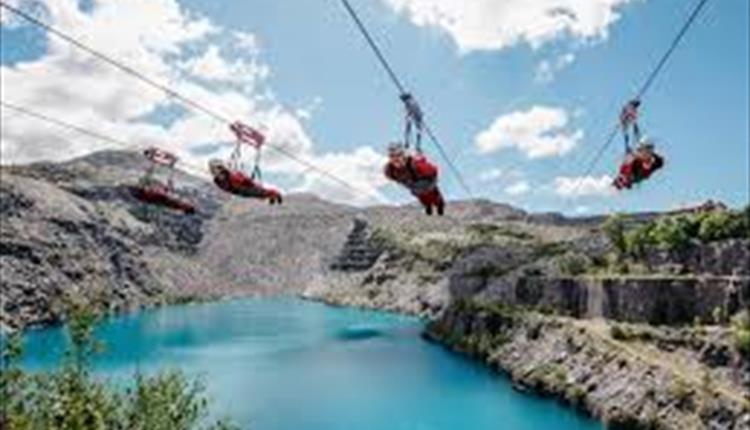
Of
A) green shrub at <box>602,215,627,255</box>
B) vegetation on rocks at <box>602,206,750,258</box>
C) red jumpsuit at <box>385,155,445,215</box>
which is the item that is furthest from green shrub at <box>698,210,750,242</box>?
red jumpsuit at <box>385,155,445,215</box>

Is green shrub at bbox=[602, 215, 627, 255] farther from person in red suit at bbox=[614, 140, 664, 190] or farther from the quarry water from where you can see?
person in red suit at bbox=[614, 140, 664, 190]

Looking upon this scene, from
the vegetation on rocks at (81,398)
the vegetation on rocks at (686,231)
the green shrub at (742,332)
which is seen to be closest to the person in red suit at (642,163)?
the vegetation on rocks at (81,398)

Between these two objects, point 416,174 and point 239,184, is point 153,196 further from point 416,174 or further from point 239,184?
point 416,174

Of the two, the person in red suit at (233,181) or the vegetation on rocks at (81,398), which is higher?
the person in red suit at (233,181)

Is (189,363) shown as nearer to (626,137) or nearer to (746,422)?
(746,422)

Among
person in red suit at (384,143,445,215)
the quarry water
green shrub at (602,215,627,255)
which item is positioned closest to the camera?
person in red suit at (384,143,445,215)

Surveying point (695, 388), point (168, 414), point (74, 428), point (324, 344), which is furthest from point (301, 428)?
point (324, 344)

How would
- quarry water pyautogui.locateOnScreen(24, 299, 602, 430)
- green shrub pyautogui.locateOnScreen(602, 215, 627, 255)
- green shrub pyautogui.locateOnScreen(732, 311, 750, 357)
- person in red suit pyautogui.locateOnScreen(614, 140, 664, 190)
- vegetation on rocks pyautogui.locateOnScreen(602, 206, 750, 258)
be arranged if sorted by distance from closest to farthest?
person in red suit pyautogui.locateOnScreen(614, 140, 664, 190), green shrub pyautogui.locateOnScreen(732, 311, 750, 357), quarry water pyautogui.locateOnScreen(24, 299, 602, 430), vegetation on rocks pyautogui.locateOnScreen(602, 206, 750, 258), green shrub pyautogui.locateOnScreen(602, 215, 627, 255)

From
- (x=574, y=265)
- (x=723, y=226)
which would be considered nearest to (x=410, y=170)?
(x=723, y=226)

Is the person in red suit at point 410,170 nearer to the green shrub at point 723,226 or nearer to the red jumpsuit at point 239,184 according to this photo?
the red jumpsuit at point 239,184

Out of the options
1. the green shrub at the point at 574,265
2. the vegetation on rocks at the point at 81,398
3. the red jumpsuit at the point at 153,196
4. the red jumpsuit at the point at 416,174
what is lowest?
the vegetation on rocks at the point at 81,398

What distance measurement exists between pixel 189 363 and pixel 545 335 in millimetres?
54650

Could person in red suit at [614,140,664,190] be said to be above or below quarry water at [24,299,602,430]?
above

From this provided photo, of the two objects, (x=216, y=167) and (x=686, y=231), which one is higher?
(x=686, y=231)
